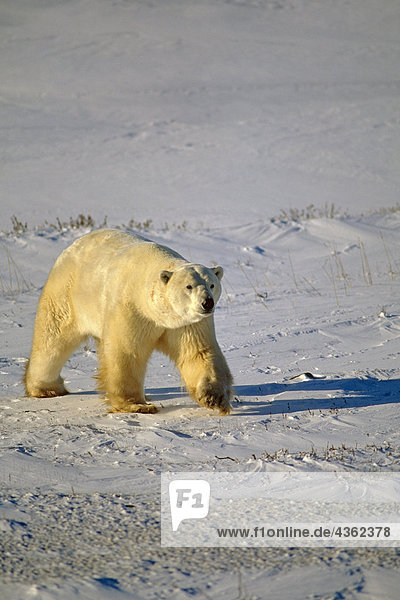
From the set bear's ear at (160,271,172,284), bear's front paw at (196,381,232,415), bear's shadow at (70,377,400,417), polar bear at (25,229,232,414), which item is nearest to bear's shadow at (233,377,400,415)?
bear's shadow at (70,377,400,417)

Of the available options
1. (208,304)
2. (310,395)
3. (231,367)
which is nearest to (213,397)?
(208,304)

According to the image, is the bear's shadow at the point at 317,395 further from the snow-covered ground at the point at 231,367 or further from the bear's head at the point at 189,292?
the bear's head at the point at 189,292

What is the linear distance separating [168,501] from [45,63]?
68.0 metres

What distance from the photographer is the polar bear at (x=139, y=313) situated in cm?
484

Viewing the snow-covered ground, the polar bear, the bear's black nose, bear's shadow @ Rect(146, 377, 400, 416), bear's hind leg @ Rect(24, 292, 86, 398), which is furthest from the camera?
bear's hind leg @ Rect(24, 292, 86, 398)

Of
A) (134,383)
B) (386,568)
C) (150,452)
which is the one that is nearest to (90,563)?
(386,568)

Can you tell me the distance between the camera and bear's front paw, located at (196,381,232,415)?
16.4ft

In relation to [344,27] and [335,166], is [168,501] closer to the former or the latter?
[335,166]

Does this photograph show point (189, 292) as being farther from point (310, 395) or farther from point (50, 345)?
point (50, 345)

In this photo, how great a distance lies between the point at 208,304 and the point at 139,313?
2.53 feet

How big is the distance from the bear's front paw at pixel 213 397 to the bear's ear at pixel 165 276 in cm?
82

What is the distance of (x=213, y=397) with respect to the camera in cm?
499

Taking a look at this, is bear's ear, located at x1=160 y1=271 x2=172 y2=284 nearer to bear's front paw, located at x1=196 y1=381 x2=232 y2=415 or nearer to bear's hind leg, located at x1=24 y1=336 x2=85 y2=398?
bear's front paw, located at x1=196 y1=381 x2=232 y2=415

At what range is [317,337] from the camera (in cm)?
755
